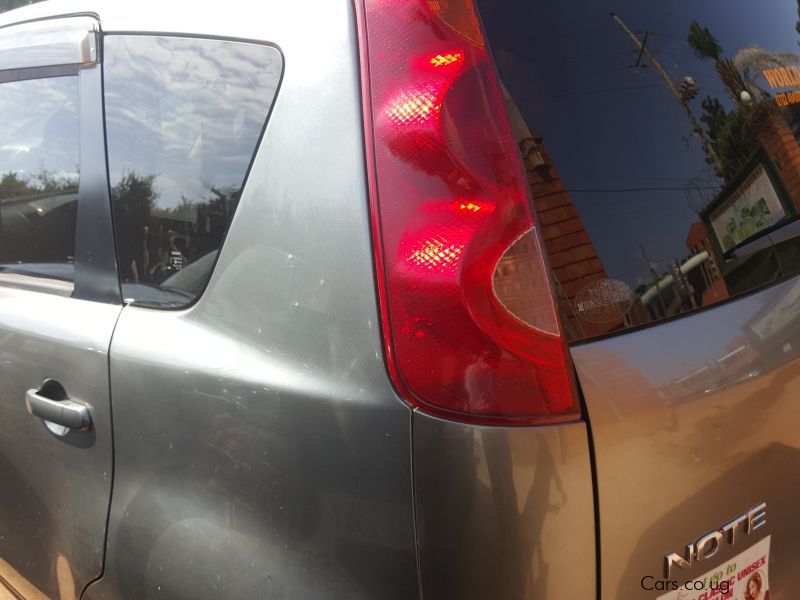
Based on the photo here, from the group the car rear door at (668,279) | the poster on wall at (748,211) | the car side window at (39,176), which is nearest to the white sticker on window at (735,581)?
the car rear door at (668,279)

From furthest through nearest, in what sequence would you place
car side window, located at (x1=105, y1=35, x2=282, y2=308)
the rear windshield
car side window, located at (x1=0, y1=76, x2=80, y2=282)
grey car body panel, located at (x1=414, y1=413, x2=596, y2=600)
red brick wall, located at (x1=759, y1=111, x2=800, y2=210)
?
car side window, located at (x1=0, y1=76, x2=80, y2=282), red brick wall, located at (x1=759, y1=111, x2=800, y2=210), car side window, located at (x1=105, y1=35, x2=282, y2=308), the rear windshield, grey car body panel, located at (x1=414, y1=413, x2=596, y2=600)

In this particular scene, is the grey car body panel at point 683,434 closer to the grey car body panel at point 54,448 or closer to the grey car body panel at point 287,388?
the grey car body panel at point 287,388

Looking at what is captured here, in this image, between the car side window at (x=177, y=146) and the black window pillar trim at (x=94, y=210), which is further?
the black window pillar trim at (x=94, y=210)

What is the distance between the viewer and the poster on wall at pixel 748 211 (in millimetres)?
1333

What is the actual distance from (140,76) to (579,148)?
0.86 metres

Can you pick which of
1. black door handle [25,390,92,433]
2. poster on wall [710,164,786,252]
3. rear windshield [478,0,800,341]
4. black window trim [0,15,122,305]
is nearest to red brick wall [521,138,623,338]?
rear windshield [478,0,800,341]

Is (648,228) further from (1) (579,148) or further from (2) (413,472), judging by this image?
(2) (413,472)

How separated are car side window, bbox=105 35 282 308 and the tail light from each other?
252 millimetres

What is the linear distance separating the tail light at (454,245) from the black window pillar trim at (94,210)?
2.29 feet

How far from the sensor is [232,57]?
4.32 feet

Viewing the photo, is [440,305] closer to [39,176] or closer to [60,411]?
[60,411]

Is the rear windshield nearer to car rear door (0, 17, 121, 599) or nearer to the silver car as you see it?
the silver car

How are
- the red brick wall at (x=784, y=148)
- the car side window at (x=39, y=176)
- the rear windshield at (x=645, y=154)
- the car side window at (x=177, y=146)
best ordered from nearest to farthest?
1. the rear windshield at (x=645, y=154)
2. the car side window at (x=177, y=146)
3. the red brick wall at (x=784, y=148)
4. the car side window at (x=39, y=176)

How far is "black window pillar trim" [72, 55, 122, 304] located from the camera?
1561 millimetres
